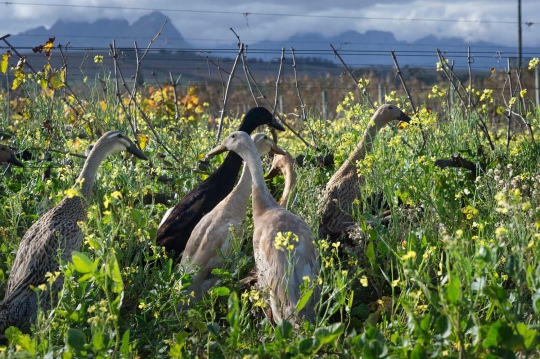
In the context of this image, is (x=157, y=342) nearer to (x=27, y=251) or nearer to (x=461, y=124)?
(x=27, y=251)

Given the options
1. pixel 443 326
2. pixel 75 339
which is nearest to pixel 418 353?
pixel 443 326

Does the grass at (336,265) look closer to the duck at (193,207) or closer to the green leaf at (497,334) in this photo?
the green leaf at (497,334)

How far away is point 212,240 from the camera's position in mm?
4344

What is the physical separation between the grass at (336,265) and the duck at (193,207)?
6.2 inches

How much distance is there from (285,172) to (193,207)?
2.64 feet

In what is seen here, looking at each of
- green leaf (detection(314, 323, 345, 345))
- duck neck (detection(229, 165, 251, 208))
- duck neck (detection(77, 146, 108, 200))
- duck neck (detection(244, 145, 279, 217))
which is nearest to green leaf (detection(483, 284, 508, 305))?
green leaf (detection(314, 323, 345, 345))

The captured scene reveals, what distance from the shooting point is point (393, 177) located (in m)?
4.52

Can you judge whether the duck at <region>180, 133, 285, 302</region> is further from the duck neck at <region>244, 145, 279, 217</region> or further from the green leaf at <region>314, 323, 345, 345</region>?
the green leaf at <region>314, 323, 345, 345</region>

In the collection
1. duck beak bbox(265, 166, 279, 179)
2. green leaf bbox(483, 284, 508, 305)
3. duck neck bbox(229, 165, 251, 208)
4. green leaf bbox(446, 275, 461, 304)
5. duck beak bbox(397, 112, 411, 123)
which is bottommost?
duck beak bbox(265, 166, 279, 179)

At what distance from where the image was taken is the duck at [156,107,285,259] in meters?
4.80

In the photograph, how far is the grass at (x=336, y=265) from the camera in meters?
2.64

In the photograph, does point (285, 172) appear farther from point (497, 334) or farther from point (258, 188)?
point (497, 334)

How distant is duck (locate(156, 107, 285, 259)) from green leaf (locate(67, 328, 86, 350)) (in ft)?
6.12

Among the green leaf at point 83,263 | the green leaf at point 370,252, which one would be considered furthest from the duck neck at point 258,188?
the green leaf at point 83,263
